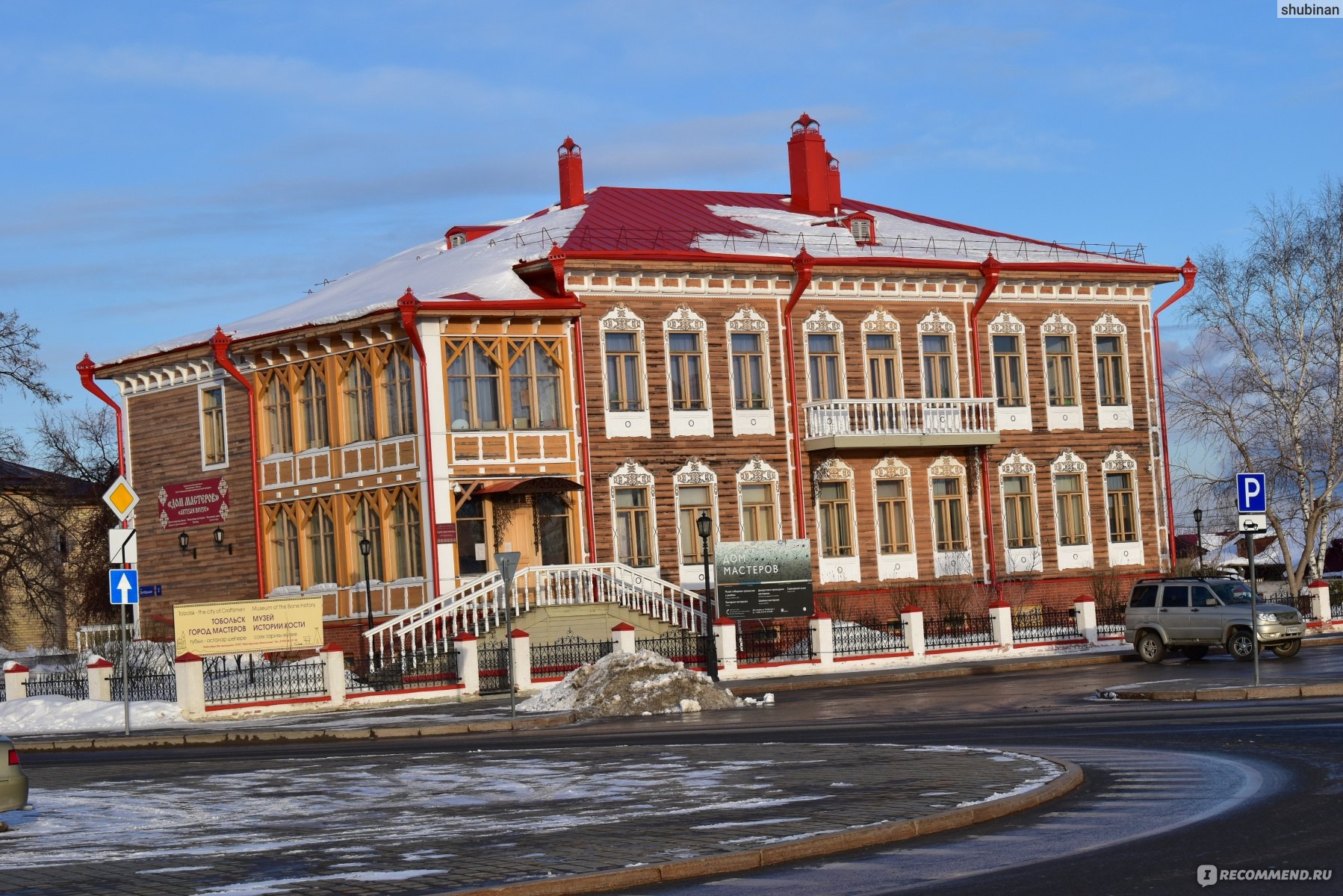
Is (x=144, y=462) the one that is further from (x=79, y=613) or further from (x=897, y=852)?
(x=897, y=852)

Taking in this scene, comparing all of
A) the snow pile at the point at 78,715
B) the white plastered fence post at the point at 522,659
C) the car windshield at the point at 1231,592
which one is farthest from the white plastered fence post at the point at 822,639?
the snow pile at the point at 78,715

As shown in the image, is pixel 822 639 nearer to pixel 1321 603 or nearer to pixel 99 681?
pixel 1321 603

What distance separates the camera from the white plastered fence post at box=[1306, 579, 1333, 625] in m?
43.9

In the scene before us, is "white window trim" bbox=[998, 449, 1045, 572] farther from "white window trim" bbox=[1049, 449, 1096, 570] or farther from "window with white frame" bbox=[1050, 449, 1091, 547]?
"window with white frame" bbox=[1050, 449, 1091, 547]

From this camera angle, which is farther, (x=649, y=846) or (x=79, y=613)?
(x=79, y=613)

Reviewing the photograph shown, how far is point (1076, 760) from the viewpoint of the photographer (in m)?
16.8

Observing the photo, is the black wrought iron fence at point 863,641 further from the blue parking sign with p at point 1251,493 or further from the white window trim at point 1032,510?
the blue parking sign with p at point 1251,493

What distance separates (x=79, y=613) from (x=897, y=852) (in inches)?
2781

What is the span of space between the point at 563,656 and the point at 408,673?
3263mm

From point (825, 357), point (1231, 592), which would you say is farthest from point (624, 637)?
point (825, 357)

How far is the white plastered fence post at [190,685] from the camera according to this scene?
106 feet

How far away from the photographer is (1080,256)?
50.3 m

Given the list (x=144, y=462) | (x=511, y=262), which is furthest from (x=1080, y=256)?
(x=144, y=462)

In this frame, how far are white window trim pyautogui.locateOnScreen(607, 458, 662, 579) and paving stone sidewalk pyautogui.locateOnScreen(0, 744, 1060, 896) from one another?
22999 mm
